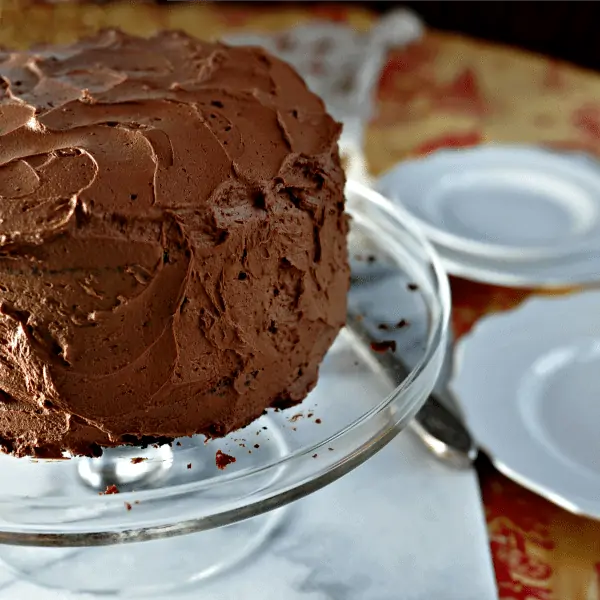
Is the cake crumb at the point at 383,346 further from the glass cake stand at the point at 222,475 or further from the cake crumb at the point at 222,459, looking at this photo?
the cake crumb at the point at 222,459

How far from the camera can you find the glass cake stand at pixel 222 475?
79 cm

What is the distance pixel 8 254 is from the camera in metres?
0.79

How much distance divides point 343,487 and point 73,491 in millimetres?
361

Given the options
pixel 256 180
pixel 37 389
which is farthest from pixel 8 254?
pixel 256 180

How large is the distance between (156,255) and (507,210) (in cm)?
100

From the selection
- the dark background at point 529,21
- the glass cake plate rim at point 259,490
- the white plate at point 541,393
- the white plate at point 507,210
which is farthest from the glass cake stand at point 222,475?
the dark background at point 529,21

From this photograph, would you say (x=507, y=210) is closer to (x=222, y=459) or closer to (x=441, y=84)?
(x=441, y=84)

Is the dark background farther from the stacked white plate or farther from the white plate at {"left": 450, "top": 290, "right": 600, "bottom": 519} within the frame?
the white plate at {"left": 450, "top": 290, "right": 600, "bottom": 519}

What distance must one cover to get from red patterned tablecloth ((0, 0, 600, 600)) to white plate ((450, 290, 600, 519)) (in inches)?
4.6

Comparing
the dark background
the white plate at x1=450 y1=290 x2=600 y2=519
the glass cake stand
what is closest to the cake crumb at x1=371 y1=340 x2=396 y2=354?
the glass cake stand

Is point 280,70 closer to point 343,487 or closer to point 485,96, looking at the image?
point 343,487

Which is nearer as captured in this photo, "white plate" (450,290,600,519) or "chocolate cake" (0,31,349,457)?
"chocolate cake" (0,31,349,457)

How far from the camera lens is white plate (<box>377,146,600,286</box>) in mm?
1446

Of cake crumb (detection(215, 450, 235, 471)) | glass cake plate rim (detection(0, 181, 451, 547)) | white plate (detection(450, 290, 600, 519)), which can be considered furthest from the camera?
white plate (detection(450, 290, 600, 519))
